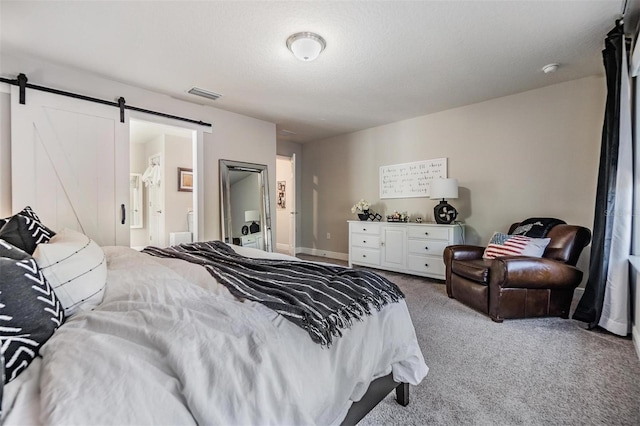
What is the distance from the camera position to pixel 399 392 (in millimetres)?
1502

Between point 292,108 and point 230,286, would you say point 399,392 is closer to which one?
point 230,286

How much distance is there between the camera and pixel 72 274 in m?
1.07

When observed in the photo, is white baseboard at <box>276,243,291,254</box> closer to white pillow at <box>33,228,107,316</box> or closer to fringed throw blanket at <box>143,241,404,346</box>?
fringed throw blanket at <box>143,241,404,346</box>

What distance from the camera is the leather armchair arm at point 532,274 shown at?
96.9 inches

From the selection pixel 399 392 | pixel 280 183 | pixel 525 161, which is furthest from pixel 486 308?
pixel 280 183

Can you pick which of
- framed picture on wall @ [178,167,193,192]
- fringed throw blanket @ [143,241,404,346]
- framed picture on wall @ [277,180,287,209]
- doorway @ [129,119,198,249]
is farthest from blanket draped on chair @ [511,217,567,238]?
framed picture on wall @ [178,167,193,192]

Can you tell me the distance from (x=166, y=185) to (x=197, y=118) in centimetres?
181

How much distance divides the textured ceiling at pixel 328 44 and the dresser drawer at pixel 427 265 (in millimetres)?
2098

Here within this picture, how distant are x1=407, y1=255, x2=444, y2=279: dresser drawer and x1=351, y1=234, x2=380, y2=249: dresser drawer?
0.58 metres

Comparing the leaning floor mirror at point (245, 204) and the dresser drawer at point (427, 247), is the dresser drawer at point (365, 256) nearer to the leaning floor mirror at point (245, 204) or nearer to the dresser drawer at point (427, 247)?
the dresser drawer at point (427, 247)

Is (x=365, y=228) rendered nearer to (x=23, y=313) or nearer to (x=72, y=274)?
(x=72, y=274)

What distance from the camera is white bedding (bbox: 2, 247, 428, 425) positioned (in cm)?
63

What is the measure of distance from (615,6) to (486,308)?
2435 mm

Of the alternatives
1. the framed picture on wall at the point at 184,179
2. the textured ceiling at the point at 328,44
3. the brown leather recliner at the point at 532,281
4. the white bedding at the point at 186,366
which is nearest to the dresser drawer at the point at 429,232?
the brown leather recliner at the point at 532,281
